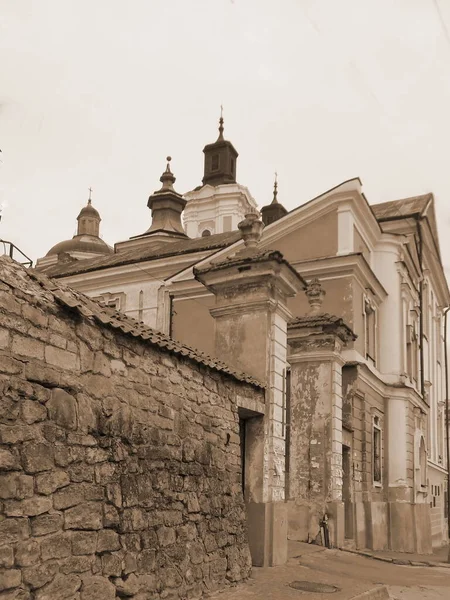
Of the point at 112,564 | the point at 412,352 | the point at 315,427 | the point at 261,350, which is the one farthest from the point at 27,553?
the point at 412,352

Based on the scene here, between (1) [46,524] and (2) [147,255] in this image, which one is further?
(2) [147,255]

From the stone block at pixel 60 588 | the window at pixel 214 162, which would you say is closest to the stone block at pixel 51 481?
the stone block at pixel 60 588

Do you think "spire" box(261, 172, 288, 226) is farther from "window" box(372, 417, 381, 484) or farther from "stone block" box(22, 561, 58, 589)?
"stone block" box(22, 561, 58, 589)

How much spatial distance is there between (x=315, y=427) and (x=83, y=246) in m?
45.2

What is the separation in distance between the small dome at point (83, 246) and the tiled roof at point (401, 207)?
32.5 metres

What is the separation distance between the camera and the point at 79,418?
6.06m

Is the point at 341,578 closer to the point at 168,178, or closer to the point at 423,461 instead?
the point at 423,461

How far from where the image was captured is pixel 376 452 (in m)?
20.8

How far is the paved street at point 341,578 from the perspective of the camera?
8477 mm

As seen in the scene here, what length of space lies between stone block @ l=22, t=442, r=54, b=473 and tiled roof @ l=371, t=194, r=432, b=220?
71.7 ft

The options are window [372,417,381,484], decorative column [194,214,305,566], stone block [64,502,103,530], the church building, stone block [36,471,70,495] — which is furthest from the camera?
window [372,417,381,484]

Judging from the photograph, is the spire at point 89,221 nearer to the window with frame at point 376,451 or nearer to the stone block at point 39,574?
the window with frame at point 376,451

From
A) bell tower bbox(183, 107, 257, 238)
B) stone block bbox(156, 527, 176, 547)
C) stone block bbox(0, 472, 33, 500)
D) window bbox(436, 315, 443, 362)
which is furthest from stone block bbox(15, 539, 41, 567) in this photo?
bell tower bbox(183, 107, 257, 238)

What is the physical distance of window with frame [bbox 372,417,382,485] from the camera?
66.8 feet
